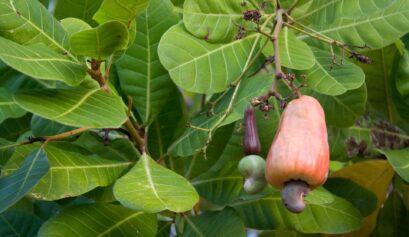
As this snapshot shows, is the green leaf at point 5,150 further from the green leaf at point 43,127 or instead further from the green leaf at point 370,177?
the green leaf at point 370,177

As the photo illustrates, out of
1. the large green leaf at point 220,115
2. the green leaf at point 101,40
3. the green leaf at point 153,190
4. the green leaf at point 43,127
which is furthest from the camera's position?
the green leaf at point 43,127

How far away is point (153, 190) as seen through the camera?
134 cm

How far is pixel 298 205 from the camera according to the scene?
3.84ft

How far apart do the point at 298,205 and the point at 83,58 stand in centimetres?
53

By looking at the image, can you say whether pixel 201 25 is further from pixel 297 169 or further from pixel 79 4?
pixel 297 169

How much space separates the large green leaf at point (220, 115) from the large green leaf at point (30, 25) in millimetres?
302

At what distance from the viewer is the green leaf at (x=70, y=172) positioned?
4.65 feet

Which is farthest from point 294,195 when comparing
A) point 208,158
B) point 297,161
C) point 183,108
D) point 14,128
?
point 14,128

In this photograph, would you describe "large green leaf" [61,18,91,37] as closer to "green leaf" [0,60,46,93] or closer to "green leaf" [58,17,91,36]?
"green leaf" [58,17,91,36]

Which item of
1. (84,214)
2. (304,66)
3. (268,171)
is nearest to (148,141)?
(84,214)

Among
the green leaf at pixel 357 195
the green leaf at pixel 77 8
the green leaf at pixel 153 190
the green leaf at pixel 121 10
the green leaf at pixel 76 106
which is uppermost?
the green leaf at pixel 121 10

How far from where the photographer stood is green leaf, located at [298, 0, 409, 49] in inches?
64.3

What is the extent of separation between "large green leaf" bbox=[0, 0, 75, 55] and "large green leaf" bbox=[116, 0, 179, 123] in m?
0.19

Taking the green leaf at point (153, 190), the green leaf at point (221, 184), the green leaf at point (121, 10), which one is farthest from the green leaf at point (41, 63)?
the green leaf at point (221, 184)
